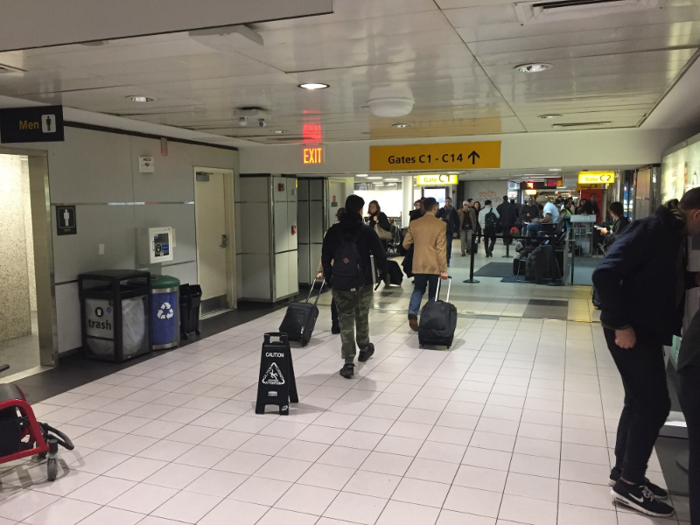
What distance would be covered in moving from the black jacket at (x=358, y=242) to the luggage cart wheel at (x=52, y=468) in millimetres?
2743

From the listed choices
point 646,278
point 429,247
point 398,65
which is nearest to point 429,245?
point 429,247

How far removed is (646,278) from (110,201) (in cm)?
599

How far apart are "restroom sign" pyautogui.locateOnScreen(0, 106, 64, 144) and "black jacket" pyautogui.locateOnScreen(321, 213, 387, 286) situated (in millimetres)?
2823

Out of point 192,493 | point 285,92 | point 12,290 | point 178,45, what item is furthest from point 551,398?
point 12,290

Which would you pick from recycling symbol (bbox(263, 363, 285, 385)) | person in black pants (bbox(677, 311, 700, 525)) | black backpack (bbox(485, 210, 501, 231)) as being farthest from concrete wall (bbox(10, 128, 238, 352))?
black backpack (bbox(485, 210, 501, 231))

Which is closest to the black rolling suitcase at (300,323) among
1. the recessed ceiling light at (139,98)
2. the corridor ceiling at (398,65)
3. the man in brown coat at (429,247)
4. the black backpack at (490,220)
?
the man in brown coat at (429,247)

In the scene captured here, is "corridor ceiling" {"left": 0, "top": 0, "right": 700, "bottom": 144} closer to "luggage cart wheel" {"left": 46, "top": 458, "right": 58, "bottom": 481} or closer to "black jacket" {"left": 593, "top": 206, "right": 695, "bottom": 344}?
"black jacket" {"left": 593, "top": 206, "right": 695, "bottom": 344}

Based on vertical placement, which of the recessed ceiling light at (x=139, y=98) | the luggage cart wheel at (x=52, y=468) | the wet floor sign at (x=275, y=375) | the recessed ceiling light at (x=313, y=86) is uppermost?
the recessed ceiling light at (x=139, y=98)

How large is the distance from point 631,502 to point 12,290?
7568 millimetres

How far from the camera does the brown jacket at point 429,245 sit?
7.04 m

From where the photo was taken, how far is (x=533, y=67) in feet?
13.2

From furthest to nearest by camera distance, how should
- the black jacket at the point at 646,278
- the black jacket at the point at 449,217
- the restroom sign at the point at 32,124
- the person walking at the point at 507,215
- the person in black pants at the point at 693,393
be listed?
the person walking at the point at 507,215 → the black jacket at the point at 449,217 → the restroom sign at the point at 32,124 → the black jacket at the point at 646,278 → the person in black pants at the point at 693,393

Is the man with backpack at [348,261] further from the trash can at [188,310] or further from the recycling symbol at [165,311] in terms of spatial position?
the trash can at [188,310]

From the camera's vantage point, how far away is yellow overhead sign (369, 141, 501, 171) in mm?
7945
